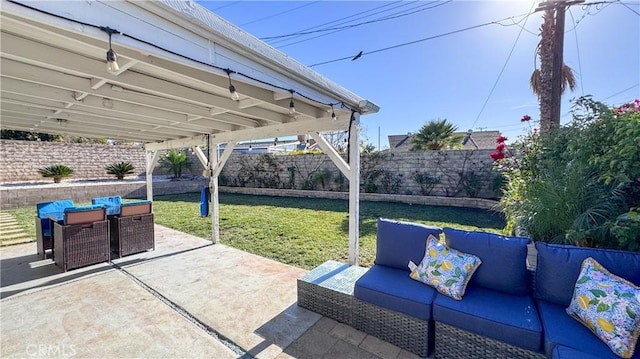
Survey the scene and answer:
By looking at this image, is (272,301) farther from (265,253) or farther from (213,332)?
(265,253)

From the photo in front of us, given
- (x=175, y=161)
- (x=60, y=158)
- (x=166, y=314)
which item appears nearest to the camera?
(x=166, y=314)

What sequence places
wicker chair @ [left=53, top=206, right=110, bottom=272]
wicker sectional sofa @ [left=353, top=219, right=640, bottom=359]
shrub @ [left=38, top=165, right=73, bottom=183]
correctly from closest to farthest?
wicker sectional sofa @ [left=353, top=219, right=640, bottom=359], wicker chair @ [left=53, top=206, right=110, bottom=272], shrub @ [left=38, top=165, right=73, bottom=183]

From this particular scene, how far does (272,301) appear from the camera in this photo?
3.14 meters

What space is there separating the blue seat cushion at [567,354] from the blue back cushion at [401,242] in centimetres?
115

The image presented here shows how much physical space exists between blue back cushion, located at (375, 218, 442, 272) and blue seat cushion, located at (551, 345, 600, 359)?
1.15m

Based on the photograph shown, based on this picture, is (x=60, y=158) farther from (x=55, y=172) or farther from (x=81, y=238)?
(x=81, y=238)

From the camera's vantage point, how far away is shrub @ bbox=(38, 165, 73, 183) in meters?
11.3

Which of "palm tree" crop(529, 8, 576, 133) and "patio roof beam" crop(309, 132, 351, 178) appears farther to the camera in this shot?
"palm tree" crop(529, 8, 576, 133)

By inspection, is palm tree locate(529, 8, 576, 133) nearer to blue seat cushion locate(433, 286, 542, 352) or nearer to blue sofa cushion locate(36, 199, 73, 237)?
blue seat cushion locate(433, 286, 542, 352)

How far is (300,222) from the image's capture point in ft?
22.3

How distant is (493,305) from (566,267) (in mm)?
645

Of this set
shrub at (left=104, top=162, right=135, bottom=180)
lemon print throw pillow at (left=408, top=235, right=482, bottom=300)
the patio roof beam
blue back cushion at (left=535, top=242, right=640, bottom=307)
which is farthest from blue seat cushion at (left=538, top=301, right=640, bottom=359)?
shrub at (left=104, top=162, right=135, bottom=180)

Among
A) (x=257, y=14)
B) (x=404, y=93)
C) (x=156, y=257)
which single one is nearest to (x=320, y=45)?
(x=257, y=14)

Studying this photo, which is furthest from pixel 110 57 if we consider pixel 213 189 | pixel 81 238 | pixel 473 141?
pixel 473 141
